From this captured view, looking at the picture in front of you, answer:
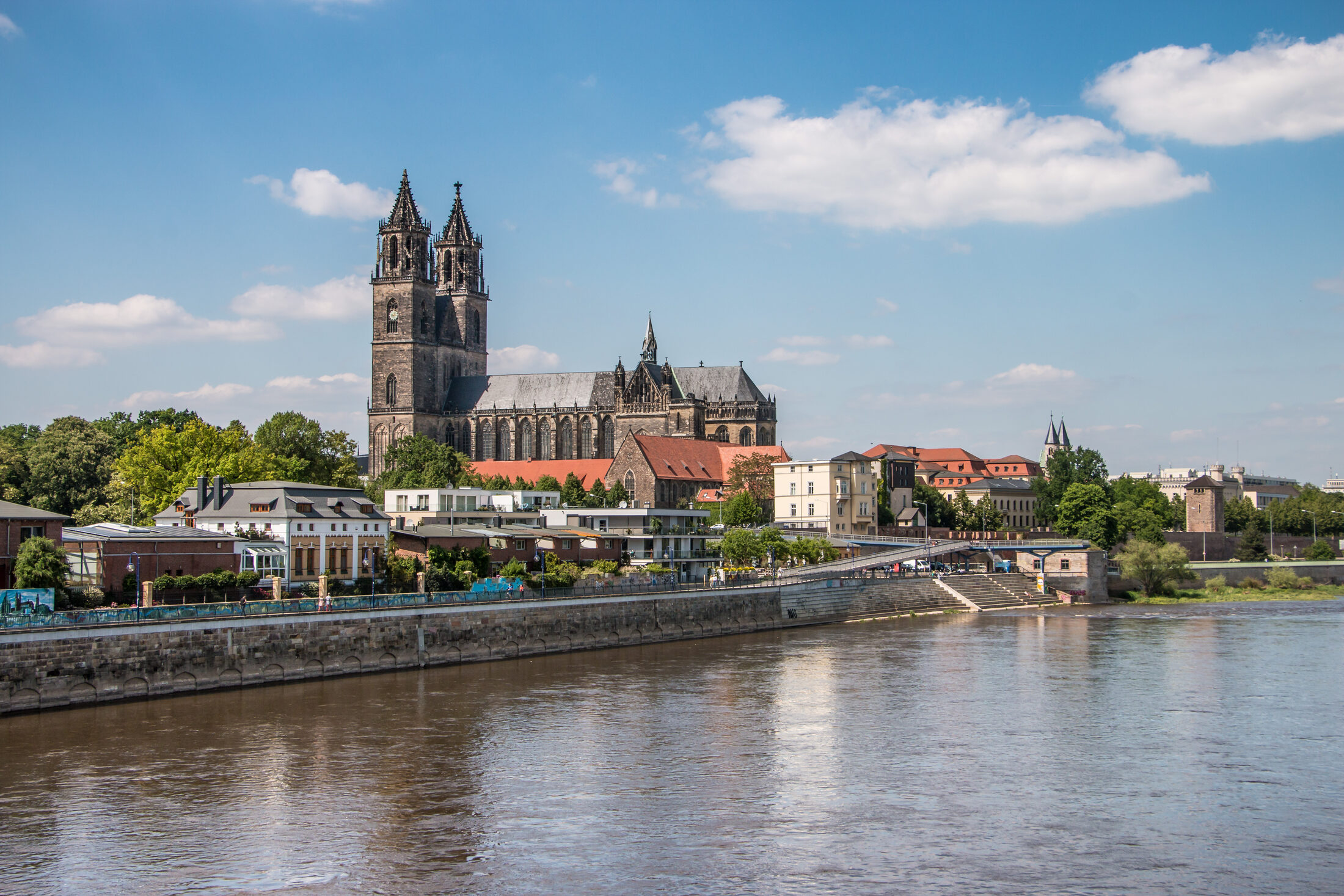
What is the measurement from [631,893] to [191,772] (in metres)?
13.6

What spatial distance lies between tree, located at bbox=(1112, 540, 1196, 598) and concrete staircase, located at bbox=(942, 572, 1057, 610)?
24.4ft

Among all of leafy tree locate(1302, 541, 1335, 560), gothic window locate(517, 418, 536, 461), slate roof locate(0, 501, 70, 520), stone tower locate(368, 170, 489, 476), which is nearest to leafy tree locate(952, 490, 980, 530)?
leafy tree locate(1302, 541, 1335, 560)

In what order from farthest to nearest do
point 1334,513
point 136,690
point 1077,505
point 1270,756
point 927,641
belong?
point 1334,513
point 1077,505
point 927,641
point 136,690
point 1270,756

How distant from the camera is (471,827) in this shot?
26359mm

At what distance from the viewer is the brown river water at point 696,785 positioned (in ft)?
77.2

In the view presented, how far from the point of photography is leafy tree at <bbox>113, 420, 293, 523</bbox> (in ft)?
250

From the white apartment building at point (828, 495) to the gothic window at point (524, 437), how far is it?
4242 centimetres

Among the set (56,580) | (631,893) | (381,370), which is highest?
(381,370)

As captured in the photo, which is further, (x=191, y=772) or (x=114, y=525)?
(x=114, y=525)

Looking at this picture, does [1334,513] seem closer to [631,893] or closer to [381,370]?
[381,370]

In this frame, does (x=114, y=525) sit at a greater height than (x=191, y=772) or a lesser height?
greater

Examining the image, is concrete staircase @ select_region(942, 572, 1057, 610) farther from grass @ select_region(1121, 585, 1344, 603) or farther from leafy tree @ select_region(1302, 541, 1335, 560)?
leafy tree @ select_region(1302, 541, 1335, 560)

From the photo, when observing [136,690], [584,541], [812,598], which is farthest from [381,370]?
[136,690]

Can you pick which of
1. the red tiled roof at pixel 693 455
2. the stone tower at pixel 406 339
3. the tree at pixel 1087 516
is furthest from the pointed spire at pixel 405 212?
the tree at pixel 1087 516
